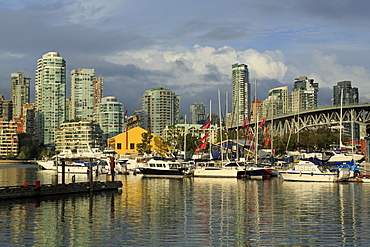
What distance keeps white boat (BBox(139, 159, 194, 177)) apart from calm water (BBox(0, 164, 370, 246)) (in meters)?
29.0

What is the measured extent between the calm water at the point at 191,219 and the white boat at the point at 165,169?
2905 centimetres

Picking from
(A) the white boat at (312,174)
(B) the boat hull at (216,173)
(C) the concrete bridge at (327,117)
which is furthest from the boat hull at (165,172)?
(C) the concrete bridge at (327,117)

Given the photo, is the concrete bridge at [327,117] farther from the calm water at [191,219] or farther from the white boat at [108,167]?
the calm water at [191,219]

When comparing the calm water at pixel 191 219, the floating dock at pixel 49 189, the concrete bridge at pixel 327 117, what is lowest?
the calm water at pixel 191 219

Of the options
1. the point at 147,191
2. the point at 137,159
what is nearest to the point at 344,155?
the point at 137,159

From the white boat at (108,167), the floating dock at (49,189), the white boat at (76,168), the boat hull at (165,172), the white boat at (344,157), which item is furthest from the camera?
the white boat at (76,168)

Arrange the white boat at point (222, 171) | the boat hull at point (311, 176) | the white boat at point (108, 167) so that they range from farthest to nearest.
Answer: the white boat at point (108, 167), the white boat at point (222, 171), the boat hull at point (311, 176)

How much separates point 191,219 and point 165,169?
5372 centimetres

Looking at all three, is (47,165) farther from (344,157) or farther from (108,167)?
(344,157)

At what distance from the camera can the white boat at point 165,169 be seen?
94688mm

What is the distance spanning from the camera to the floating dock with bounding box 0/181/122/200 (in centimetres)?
5434

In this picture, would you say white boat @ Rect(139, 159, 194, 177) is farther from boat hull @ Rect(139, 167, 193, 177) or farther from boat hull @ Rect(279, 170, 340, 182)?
boat hull @ Rect(279, 170, 340, 182)

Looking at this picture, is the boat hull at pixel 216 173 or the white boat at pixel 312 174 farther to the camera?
the boat hull at pixel 216 173

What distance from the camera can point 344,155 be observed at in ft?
362
